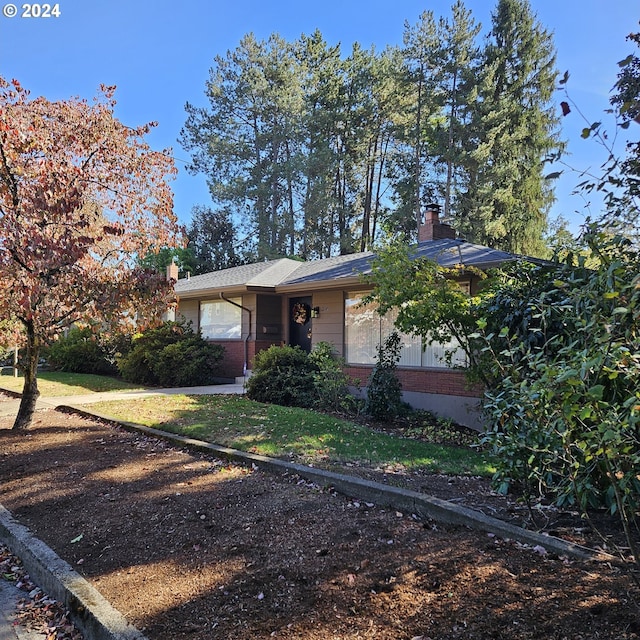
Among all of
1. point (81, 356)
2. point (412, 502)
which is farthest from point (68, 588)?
point (81, 356)

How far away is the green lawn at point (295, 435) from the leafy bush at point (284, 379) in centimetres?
70

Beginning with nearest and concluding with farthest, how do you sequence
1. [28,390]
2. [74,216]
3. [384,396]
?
[74,216]
[28,390]
[384,396]

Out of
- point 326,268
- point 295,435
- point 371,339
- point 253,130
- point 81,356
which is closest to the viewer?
point 295,435

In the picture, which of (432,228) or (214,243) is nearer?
(432,228)

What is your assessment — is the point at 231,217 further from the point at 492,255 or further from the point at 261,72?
the point at 492,255

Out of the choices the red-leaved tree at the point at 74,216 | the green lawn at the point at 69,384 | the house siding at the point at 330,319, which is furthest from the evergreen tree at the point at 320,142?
the red-leaved tree at the point at 74,216

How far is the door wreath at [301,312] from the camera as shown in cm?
1335

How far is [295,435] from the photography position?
22.6 ft

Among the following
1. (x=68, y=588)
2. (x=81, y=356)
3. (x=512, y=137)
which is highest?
(x=512, y=137)

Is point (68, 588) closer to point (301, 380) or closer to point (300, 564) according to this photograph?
point (300, 564)

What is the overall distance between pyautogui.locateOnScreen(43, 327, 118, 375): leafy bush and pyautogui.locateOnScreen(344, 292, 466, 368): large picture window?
875 cm

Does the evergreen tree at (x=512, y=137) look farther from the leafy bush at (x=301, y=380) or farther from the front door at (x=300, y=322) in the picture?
the leafy bush at (x=301, y=380)

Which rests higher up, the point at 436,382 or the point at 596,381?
the point at 596,381

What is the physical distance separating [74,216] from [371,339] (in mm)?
6441
